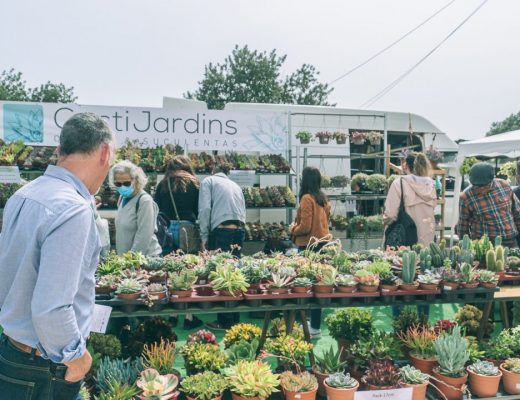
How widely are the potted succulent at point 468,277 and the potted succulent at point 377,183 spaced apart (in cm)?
465

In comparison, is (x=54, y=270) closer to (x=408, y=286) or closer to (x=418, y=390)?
(x=418, y=390)

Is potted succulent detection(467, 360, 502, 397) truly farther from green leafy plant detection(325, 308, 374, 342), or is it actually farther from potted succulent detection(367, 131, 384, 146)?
potted succulent detection(367, 131, 384, 146)

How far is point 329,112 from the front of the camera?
8.16 m

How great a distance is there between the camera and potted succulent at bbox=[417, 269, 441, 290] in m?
3.05

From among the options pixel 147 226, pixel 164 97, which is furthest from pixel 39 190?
pixel 164 97

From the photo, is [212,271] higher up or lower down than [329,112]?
lower down

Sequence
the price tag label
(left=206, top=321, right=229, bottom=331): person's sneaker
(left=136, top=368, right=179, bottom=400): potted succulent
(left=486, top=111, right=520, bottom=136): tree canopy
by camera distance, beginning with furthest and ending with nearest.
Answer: (left=486, top=111, right=520, bottom=136): tree canopy → the price tag label → (left=206, top=321, right=229, bottom=331): person's sneaker → (left=136, top=368, right=179, bottom=400): potted succulent

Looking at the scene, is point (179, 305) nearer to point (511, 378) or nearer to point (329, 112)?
point (511, 378)

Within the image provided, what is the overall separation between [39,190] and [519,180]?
17.1ft

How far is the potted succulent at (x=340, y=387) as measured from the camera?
2.64m

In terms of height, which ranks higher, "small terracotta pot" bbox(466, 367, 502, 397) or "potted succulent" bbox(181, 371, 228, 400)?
"potted succulent" bbox(181, 371, 228, 400)

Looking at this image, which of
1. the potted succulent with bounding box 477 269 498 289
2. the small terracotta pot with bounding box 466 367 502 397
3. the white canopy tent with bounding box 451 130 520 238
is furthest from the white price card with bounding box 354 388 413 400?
the white canopy tent with bounding box 451 130 520 238

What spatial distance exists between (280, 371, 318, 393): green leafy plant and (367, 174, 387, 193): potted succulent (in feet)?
17.5

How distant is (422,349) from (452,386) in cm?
29
